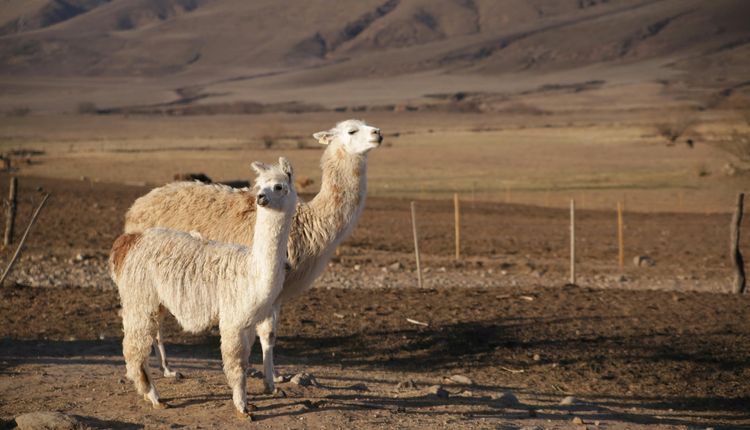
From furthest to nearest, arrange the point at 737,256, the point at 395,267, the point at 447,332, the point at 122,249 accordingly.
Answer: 1. the point at 395,267
2. the point at 737,256
3. the point at 447,332
4. the point at 122,249

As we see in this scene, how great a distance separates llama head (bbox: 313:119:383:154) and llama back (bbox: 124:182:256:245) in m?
1.12

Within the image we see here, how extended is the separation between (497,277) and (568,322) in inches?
225

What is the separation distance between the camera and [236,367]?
940cm

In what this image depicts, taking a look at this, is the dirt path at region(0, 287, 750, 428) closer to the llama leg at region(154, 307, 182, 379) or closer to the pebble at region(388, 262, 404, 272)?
the llama leg at region(154, 307, 182, 379)

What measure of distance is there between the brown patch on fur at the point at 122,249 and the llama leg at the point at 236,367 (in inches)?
56.9

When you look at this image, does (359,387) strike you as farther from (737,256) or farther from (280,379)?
(737,256)

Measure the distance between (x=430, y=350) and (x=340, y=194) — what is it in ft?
11.8

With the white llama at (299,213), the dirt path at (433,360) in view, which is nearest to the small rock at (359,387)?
the dirt path at (433,360)

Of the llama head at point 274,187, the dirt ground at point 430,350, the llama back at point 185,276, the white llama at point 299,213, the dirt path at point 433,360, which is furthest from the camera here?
the white llama at point 299,213

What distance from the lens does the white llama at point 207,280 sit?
9211 mm

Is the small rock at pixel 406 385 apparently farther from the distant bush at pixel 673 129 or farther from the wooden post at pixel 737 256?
the distant bush at pixel 673 129

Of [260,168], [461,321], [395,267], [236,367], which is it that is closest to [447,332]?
[461,321]

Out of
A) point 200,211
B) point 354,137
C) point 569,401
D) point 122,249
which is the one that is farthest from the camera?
point 200,211

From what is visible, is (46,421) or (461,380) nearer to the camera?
(46,421)
